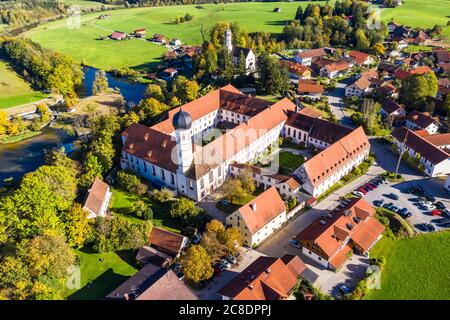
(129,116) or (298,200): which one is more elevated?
(129,116)

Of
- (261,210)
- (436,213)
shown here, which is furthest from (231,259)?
(436,213)

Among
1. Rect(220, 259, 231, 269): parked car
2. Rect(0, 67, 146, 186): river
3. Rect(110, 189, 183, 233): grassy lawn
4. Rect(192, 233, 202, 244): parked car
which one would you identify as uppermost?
Rect(192, 233, 202, 244): parked car

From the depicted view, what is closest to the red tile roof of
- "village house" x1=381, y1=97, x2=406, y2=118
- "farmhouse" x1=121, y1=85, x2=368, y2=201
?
"farmhouse" x1=121, y1=85, x2=368, y2=201

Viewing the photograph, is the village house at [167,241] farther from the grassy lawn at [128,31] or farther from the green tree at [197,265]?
the grassy lawn at [128,31]

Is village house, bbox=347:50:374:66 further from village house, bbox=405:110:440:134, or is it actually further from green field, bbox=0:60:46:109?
green field, bbox=0:60:46:109

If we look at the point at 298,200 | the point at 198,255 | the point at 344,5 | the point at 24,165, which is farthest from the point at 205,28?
the point at 198,255

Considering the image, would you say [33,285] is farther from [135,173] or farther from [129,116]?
[129,116]

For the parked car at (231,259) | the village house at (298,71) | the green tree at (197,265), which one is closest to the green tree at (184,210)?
the parked car at (231,259)
